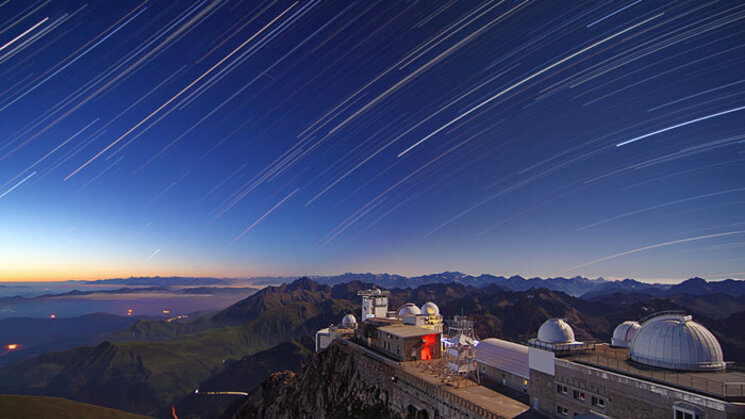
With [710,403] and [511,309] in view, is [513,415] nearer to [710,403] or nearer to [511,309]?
[710,403]

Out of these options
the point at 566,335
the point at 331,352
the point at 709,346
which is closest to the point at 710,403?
the point at 709,346

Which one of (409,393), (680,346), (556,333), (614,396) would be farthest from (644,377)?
(409,393)

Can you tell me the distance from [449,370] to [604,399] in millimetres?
17654

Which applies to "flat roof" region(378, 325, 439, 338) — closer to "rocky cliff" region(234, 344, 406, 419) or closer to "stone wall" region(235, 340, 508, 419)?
"stone wall" region(235, 340, 508, 419)

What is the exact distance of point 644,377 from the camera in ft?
74.9

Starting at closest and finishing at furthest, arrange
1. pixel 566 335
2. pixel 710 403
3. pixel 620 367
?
pixel 710 403
pixel 620 367
pixel 566 335

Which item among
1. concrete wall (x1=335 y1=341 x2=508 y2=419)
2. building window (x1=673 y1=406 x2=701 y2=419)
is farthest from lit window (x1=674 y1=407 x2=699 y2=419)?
concrete wall (x1=335 y1=341 x2=508 y2=419)

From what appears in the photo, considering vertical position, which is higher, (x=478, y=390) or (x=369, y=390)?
(x=478, y=390)

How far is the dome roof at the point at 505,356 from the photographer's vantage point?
37.1 m

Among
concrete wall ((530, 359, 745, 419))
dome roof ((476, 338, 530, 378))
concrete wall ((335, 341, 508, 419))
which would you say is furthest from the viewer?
dome roof ((476, 338, 530, 378))

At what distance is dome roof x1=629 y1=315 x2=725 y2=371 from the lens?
23172mm

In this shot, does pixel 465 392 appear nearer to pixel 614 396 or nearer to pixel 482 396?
pixel 482 396

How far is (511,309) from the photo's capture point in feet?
648

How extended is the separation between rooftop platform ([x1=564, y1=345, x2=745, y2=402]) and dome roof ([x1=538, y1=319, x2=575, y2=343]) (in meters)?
2.12
